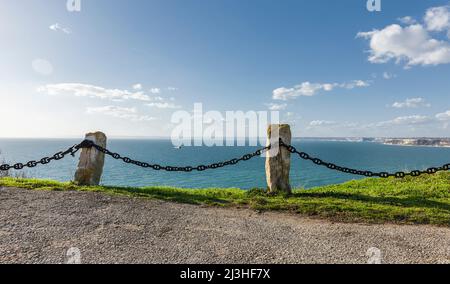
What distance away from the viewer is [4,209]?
607cm

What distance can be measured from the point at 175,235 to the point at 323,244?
2248mm

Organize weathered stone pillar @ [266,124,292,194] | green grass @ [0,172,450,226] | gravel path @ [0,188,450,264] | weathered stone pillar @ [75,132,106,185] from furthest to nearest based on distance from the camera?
weathered stone pillar @ [75,132,106,185]
weathered stone pillar @ [266,124,292,194]
green grass @ [0,172,450,226]
gravel path @ [0,188,450,264]

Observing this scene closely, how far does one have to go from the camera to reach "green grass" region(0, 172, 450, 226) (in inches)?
251

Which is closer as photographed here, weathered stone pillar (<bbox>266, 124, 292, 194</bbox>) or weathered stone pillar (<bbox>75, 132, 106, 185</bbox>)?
weathered stone pillar (<bbox>266, 124, 292, 194</bbox>)

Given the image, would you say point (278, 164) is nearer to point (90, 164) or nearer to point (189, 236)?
point (189, 236)

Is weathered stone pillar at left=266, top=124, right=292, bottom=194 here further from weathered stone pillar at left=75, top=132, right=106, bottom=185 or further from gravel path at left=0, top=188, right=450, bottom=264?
weathered stone pillar at left=75, top=132, right=106, bottom=185

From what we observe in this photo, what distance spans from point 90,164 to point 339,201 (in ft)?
22.4

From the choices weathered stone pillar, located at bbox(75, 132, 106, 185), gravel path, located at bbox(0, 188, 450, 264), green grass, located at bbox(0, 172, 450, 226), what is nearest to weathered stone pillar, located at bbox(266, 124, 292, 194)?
green grass, located at bbox(0, 172, 450, 226)

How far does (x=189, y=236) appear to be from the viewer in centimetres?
493

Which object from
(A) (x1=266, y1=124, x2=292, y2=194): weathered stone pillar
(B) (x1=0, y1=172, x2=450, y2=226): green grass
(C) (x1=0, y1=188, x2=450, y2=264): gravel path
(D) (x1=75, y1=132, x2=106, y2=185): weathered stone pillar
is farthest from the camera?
(D) (x1=75, y1=132, x2=106, y2=185): weathered stone pillar

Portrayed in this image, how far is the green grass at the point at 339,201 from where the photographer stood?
20.9 feet

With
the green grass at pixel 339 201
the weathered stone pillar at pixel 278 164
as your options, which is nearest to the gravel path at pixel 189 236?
the green grass at pixel 339 201

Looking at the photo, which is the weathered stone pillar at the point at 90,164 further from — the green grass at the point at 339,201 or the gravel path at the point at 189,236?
the gravel path at the point at 189,236

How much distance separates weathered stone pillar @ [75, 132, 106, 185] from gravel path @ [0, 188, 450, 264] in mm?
2189
